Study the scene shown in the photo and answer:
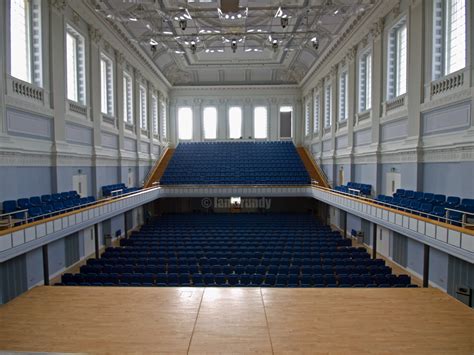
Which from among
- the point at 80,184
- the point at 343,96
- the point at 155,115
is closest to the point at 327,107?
the point at 343,96

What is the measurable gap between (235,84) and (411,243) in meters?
21.5

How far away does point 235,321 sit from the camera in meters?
6.01

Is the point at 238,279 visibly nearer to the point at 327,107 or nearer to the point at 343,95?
the point at 343,95

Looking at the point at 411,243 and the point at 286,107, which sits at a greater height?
the point at 286,107

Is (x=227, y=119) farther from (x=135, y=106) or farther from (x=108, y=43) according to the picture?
(x=108, y=43)

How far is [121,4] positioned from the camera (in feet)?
48.1

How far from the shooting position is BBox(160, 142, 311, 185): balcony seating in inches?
883

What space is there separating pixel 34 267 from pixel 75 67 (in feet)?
30.0

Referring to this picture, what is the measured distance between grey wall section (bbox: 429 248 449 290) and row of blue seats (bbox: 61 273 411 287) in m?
1.39

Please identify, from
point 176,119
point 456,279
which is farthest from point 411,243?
point 176,119

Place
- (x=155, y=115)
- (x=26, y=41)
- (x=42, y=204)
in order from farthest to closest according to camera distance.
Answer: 1. (x=155, y=115)
2. (x=26, y=41)
3. (x=42, y=204)

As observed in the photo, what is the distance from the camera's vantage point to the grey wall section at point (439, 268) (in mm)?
9385

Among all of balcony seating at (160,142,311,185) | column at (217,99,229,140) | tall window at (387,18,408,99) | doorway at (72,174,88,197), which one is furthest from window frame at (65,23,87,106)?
column at (217,99,229,140)

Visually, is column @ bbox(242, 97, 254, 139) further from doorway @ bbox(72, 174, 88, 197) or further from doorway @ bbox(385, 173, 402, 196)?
doorway @ bbox(72, 174, 88, 197)
